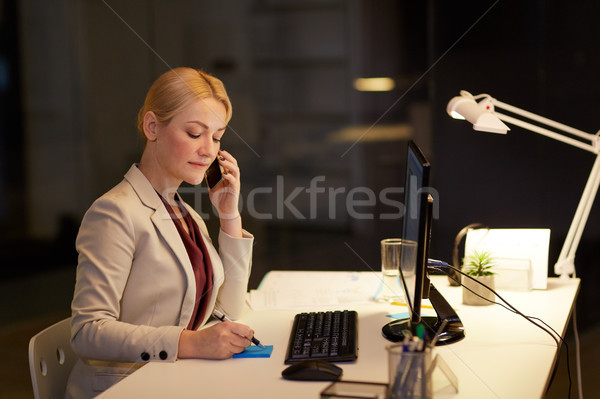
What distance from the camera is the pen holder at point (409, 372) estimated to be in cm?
101

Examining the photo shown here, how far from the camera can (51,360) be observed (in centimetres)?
149

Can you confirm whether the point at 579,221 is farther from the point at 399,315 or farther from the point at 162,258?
the point at 162,258

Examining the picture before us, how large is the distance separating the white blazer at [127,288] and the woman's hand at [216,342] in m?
0.02

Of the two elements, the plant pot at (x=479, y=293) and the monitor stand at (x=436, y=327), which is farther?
the plant pot at (x=479, y=293)

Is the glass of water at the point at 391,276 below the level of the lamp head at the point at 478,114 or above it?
below

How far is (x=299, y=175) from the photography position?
4.16 metres

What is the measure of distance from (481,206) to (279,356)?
1.96 m

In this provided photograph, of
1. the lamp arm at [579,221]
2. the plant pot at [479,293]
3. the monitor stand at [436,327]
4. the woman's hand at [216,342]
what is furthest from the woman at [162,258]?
the lamp arm at [579,221]

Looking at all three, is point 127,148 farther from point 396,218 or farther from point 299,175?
point 396,218

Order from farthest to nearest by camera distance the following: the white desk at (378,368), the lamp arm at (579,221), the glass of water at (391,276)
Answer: the lamp arm at (579,221) → the glass of water at (391,276) → the white desk at (378,368)

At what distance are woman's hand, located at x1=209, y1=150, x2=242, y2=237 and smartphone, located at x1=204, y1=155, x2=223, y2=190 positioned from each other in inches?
0.5

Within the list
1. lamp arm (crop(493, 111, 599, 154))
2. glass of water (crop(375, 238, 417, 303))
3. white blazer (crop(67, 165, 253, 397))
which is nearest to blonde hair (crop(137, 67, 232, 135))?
white blazer (crop(67, 165, 253, 397))

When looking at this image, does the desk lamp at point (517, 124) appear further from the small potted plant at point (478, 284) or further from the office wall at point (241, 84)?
the office wall at point (241, 84)

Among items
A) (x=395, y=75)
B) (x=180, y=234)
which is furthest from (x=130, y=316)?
(x=395, y=75)
